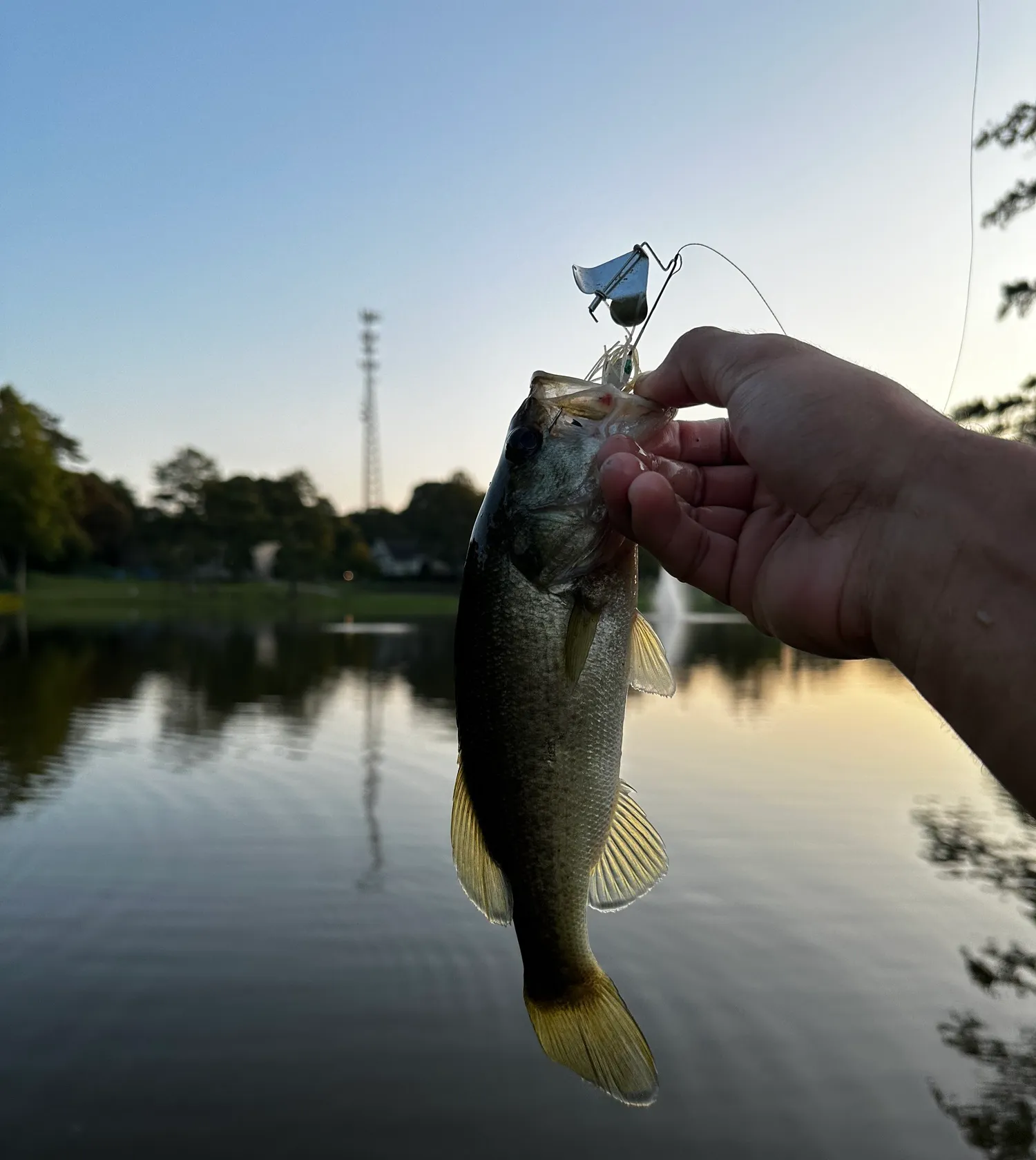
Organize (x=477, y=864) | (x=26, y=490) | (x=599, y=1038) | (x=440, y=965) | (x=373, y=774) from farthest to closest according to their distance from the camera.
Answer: (x=26, y=490)
(x=373, y=774)
(x=440, y=965)
(x=477, y=864)
(x=599, y=1038)

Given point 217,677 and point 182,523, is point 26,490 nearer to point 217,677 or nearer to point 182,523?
point 182,523

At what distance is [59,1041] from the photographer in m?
6.93

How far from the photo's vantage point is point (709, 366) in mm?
2602

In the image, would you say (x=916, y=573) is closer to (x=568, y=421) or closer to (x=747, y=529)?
(x=747, y=529)

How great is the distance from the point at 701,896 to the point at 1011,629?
28.1 ft

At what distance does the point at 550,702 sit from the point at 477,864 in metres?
0.47

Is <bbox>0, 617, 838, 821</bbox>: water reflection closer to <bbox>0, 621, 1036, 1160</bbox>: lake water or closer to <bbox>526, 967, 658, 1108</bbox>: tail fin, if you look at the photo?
<bbox>0, 621, 1036, 1160</bbox>: lake water

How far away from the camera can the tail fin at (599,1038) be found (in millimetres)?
2213

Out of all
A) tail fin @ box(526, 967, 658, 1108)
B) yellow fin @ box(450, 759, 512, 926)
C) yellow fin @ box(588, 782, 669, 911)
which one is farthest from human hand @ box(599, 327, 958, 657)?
tail fin @ box(526, 967, 658, 1108)

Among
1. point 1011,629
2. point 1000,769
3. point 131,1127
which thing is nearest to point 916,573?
point 1011,629

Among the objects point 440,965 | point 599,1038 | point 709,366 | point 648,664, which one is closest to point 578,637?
point 648,664

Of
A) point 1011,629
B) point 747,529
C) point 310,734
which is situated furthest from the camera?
point 310,734

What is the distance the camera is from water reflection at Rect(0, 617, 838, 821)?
16.0m

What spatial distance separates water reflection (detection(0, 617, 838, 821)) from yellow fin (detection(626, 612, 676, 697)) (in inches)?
331
